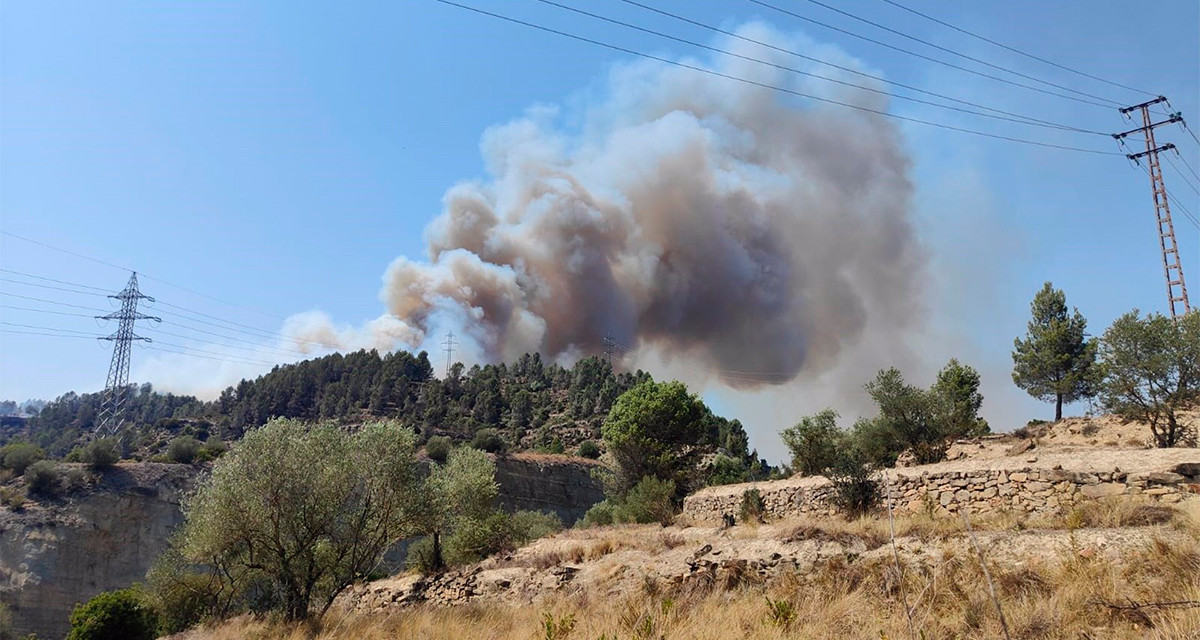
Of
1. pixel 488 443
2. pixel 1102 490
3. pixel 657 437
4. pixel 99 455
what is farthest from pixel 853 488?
pixel 99 455

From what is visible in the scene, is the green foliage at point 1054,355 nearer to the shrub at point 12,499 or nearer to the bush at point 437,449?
the bush at point 437,449

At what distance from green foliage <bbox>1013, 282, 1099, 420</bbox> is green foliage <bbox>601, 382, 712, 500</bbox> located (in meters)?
20.4

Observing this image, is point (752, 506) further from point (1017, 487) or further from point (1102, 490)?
point (1102, 490)

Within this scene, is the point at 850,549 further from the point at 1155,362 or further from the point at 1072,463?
the point at 1155,362

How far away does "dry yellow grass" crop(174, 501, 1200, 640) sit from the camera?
6.84 m

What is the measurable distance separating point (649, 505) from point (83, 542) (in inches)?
1541

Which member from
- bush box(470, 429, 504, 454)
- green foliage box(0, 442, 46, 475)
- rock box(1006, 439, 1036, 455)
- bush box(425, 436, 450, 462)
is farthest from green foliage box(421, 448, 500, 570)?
→ green foliage box(0, 442, 46, 475)

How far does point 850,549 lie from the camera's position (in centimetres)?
1339

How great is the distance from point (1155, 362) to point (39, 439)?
109 meters

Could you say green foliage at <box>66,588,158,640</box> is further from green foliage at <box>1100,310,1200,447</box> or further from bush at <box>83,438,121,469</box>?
green foliage at <box>1100,310,1200,447</box>

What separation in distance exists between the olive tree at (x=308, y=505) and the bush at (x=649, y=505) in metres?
11.6

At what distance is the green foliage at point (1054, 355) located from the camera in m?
39.5

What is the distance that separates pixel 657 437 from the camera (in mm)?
42156

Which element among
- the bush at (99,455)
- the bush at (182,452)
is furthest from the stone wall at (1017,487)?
the bush at (182,452)
